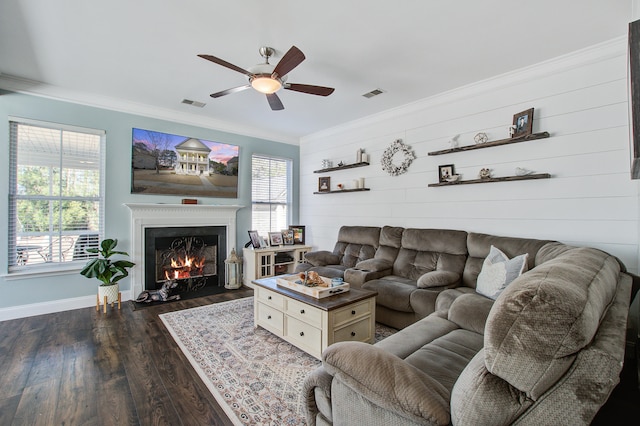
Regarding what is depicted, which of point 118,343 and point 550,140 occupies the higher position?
point 550,140

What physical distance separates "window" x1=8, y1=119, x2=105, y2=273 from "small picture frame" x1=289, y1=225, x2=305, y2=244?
297 centimetres

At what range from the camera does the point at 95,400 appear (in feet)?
6.44

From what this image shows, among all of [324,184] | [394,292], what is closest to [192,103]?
[324,184]

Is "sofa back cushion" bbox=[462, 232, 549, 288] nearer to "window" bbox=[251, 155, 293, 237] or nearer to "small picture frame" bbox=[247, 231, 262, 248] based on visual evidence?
"small picture frame" bbox=[247, 231, 262, 248]

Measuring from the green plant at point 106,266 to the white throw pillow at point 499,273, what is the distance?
4.16m

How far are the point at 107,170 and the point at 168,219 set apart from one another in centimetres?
102

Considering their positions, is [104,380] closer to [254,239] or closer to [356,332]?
[356,332]

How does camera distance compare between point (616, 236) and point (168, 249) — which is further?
point (168, 249)

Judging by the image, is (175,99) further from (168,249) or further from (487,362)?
(487,362)

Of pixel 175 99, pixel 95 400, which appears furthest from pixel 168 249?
pixel 95 400

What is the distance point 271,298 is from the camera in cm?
291

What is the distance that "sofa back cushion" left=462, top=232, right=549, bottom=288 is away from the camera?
2.79 meters

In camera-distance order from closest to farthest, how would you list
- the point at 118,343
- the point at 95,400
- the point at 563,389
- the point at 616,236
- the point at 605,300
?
the point at 563,389, the point at 605,300, the point at 95,400, the point at 616,236, the point at 118,343

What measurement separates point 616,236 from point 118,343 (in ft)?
15.7
